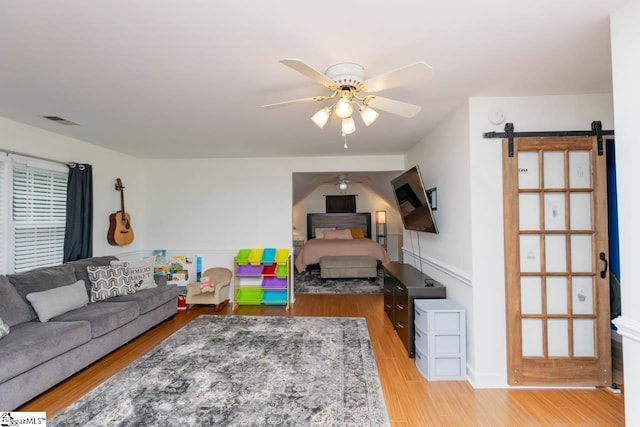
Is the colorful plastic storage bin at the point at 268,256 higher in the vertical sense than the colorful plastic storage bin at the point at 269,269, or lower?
higher

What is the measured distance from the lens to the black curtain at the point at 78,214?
11.6ft

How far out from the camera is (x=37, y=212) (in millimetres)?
3252

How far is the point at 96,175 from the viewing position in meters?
3.97

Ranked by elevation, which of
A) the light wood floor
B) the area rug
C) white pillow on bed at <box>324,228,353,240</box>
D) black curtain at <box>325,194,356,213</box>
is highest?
black curtain at <box>325,194,356,213</box>

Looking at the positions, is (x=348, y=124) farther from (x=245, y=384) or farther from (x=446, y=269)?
(x=245, y=384)

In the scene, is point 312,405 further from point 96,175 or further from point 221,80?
point 96,175

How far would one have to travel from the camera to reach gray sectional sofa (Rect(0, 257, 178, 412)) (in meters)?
2.04

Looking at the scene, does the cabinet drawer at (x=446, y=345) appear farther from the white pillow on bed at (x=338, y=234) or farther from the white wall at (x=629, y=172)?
the white pillow on bed at (x=338, y=234)

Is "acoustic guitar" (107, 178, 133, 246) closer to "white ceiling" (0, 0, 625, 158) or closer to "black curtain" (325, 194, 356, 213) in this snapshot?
"white ceiling" (0, 0, 625, 158)

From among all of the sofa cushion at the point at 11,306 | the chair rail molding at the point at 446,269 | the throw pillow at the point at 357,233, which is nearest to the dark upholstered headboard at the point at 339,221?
the throw pillow at the point at 357,233

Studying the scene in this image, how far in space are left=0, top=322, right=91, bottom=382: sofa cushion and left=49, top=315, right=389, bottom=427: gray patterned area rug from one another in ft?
1.34

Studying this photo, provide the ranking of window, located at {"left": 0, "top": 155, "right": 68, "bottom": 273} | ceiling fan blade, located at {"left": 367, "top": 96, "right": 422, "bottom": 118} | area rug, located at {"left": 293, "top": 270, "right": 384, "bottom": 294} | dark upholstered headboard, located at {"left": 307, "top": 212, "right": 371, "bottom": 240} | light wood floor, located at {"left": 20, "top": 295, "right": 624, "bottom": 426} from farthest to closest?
1. dark upholstered headboard, located at {"left": 307, "top": 212, "right": 371, "bottom": 240}
2. area rug, located at {"left": 293, "top": 270, "right": 384, "bottom": 294}
3. window, located at {"left": 0, "top": 155, "right": 68, "bottom": 273}
4. light wood floor, located at {"left": 20, "top": 295, "right": 624, "bottom": 426}
5. ceiling fan blade, located at {"left": 367, "top": 96, "right": 422, "bottom": 118}

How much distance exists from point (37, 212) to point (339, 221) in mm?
6761

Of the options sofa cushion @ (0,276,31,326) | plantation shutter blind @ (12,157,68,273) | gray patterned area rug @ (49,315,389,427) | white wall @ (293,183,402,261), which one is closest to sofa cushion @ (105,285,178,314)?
gray patterned area rug @ (49,315,389,427)
